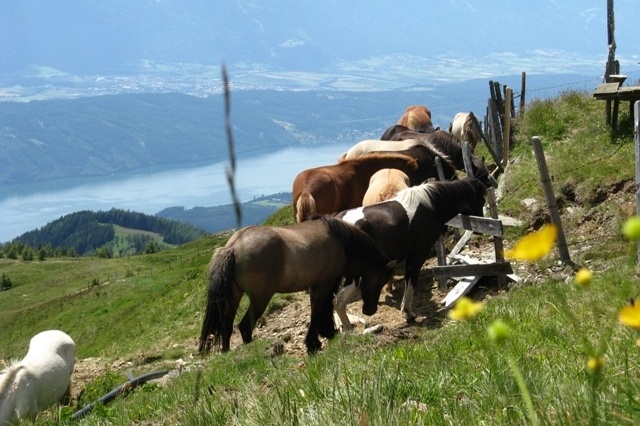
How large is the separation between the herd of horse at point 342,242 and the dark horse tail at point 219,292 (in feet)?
0.04

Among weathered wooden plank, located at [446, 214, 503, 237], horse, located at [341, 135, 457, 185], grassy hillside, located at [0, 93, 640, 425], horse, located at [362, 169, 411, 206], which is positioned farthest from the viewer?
horse, located at [341, 135, 457, 185]

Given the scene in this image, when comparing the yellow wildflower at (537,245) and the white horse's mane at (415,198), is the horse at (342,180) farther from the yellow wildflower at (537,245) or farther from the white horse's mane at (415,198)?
the yellow wildflower at (537,245)

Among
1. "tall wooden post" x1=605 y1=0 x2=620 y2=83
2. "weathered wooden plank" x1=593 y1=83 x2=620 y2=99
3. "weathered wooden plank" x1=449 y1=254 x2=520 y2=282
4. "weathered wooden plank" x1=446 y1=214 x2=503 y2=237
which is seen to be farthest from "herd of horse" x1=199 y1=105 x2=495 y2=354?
"tall wooden post" x1=605 y1=0 x2=620 y2=83

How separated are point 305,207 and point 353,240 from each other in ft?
9.11

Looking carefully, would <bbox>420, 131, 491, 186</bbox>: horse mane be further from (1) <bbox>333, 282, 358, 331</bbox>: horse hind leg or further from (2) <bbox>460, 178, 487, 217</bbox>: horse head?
(1) <bbox>333, 282, 358, 331</bbox>: horse hind leg

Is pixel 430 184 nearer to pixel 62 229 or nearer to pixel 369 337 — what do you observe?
pixel 369 337

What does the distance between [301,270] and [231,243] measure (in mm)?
1023

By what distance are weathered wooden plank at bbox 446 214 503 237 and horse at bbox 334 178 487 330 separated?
16 cm

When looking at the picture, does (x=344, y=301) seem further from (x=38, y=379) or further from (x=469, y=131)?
(x=469, y=131)

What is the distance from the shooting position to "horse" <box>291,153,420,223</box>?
44.3ft

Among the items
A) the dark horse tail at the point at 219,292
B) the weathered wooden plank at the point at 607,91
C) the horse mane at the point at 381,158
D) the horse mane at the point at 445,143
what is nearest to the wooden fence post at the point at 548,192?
the horse mane at the point at 381,158

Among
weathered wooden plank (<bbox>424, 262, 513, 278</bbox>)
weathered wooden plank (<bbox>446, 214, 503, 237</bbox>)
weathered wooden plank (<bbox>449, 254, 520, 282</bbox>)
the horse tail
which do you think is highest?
the horse tail

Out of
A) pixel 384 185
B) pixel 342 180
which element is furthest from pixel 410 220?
pixel 342 180

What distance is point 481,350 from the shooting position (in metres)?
4.50
